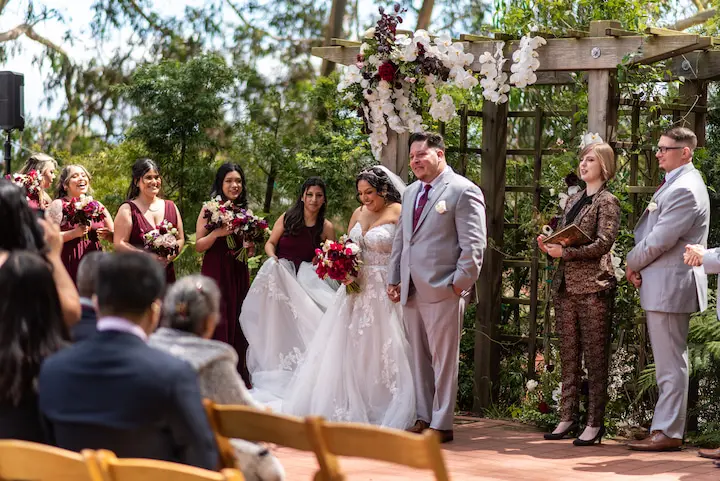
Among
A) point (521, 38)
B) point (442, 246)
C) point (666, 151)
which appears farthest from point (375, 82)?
point (666, 151)

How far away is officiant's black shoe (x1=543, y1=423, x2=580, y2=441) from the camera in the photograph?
6656 millimetres

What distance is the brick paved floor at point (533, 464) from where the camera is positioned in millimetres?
5438

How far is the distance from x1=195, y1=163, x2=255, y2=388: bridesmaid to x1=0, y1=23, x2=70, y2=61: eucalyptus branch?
491 inches

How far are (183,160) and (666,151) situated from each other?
7514 mm

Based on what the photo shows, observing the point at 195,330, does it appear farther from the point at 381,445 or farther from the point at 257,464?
the point at 381,445

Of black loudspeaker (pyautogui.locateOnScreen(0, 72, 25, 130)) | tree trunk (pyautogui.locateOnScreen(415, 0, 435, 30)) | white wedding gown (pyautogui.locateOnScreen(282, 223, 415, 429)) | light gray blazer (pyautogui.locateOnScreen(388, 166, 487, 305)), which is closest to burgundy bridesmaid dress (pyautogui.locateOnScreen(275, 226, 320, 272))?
white wedding gown (pyautogui.locateOnScreen(282, 223, 415, 429))

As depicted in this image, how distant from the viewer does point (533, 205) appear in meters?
7.76

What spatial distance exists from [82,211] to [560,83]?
143 inches

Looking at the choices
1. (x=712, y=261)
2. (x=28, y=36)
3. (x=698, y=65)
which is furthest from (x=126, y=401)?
(x=28, y=36)

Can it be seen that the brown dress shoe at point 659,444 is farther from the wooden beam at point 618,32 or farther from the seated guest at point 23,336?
the seated guest at point 23,336

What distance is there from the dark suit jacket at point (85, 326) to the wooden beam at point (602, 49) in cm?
415

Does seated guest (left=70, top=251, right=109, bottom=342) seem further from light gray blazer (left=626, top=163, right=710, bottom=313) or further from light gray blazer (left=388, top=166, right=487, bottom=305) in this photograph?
light gray blazer (left=626, top=163, right=710, bottom=313)

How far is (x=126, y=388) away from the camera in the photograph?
113 inches

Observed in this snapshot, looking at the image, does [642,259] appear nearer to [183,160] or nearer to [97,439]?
[97,439]
